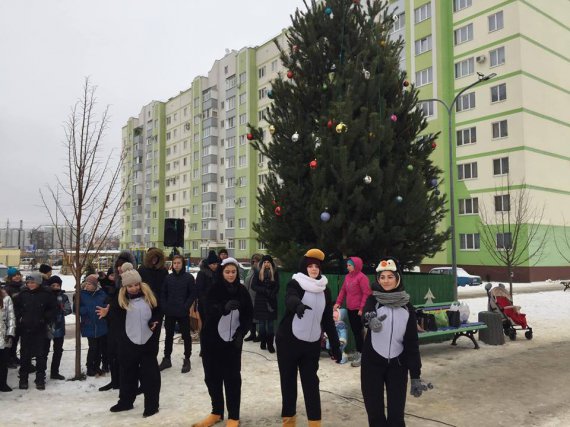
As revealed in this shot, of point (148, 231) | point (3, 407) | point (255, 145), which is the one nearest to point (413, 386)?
point (3, 407)

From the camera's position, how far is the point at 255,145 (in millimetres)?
10758

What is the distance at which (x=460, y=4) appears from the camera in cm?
3484

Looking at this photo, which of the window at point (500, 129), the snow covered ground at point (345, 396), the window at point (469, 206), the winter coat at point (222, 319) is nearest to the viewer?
the winter coat at point (222, 319)

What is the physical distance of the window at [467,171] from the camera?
33400 mm

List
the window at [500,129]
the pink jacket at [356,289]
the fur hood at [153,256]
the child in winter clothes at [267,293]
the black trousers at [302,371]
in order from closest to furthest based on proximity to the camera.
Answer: the black trousers at [302,371]
the fur hood at [153,256]
the pink jacket at [356,289]
the child in winter clothes at [267,293]
the window at [500,129]

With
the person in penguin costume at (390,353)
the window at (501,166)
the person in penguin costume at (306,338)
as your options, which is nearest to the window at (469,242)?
the window at (501,166)

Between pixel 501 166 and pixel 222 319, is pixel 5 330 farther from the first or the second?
pixel 501 166

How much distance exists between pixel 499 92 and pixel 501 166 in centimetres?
511

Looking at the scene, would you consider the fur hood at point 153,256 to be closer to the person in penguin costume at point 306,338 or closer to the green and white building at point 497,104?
the person in penguin costume at point 306,338

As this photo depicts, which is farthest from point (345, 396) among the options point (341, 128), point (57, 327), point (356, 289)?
point (341, 128)

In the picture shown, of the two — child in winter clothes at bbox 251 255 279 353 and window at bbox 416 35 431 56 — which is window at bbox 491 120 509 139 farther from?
child in winter clothes at bbox 251 255 279 353

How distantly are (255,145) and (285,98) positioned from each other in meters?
1.32

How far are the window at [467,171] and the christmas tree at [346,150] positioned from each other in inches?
947

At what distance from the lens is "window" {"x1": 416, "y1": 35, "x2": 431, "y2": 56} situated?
1417 inches
